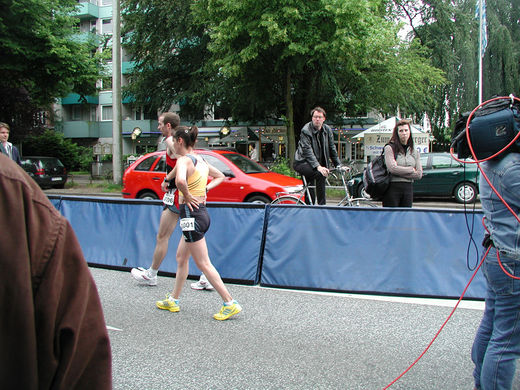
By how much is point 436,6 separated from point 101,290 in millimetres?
27146

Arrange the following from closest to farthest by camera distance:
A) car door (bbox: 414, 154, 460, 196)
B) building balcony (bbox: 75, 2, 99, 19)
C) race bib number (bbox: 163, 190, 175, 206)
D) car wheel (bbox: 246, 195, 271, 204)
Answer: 1. race bib number (bbox: 163, 190, 175, 206)
2. car wheel (bbox: 246, 195, 271, 204)
3. car door (bbox: 414, 154, 460, 196)
4. building balcony (bbox: 75, 2, 99, 19)

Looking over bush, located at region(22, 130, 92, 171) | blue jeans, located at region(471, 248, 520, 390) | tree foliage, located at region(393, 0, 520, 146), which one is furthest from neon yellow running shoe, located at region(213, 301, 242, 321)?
bush, located at region(22, 130, 92, 171)

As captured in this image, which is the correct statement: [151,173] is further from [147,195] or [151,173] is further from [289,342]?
[289,342]

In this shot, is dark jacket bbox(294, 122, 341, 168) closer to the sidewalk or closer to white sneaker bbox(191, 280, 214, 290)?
white sneaker bbox(191, 280, 214, 290)

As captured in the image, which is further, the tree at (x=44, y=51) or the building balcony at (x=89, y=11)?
the building balcony at (x=89, y=11)

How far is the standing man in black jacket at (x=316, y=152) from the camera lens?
7.16 meters

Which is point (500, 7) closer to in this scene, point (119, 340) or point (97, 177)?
point (97, 177)

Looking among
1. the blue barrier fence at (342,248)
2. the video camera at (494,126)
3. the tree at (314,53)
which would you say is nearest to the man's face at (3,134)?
the blue barrier fence at (342,248)

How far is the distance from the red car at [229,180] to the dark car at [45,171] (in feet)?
34.0

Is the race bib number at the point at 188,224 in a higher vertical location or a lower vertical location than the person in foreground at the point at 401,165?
lower

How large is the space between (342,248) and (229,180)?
5.62m

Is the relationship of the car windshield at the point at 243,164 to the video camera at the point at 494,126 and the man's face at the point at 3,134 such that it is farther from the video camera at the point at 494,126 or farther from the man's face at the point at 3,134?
the video camera at the point at 494,126

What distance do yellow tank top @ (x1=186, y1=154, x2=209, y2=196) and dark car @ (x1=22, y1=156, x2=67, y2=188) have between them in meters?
17.7

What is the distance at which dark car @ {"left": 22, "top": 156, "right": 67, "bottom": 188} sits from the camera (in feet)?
66.0
